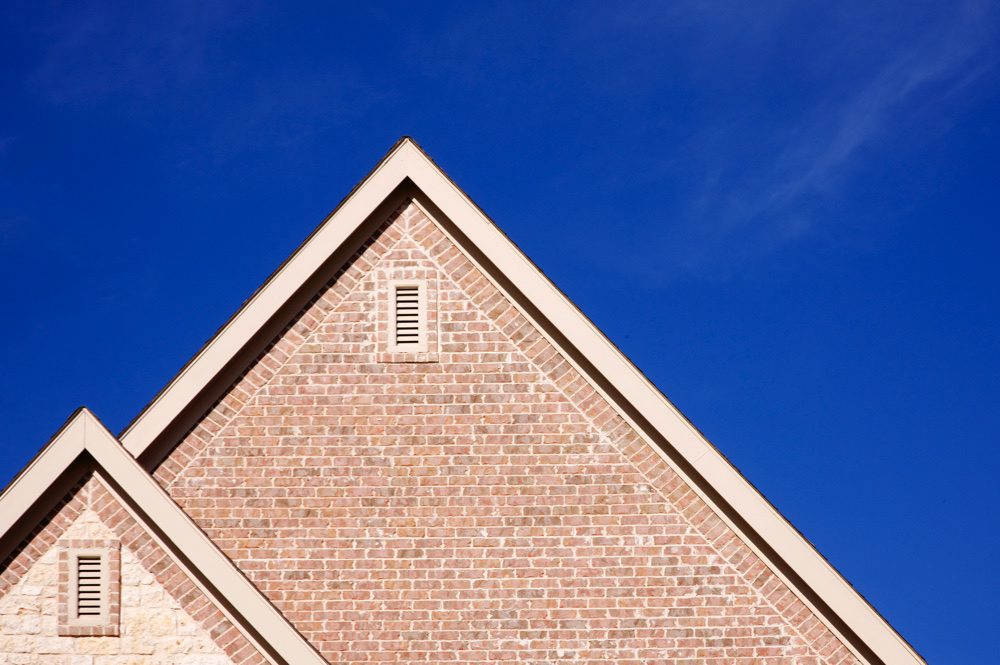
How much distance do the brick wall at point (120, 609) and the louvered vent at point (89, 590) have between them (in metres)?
0.18

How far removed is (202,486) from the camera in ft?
47.8

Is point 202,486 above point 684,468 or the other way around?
the other way around

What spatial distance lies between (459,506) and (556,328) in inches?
85.1

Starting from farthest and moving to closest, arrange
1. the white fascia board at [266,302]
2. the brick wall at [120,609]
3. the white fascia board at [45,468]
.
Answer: the white fascia board at [266,302], the white fascia board at [45,468], the brick wall at [120,609]

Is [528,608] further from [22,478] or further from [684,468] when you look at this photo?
[22,478]

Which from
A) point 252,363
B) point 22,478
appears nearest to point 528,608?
point 252,363

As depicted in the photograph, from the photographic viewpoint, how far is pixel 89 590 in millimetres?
11219

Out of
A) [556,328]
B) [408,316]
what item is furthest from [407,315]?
[556,328]

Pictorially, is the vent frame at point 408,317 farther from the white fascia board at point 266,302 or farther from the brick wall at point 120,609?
the brick wall at point 120,609

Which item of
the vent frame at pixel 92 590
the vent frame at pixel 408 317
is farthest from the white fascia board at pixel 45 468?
the vent frame at pixel 408 317

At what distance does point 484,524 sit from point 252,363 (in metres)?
3.10

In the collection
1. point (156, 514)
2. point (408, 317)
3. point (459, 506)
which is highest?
point (408, 317)

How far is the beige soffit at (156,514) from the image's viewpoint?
1117cm

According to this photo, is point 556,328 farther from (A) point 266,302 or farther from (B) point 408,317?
(A) point 266,302
